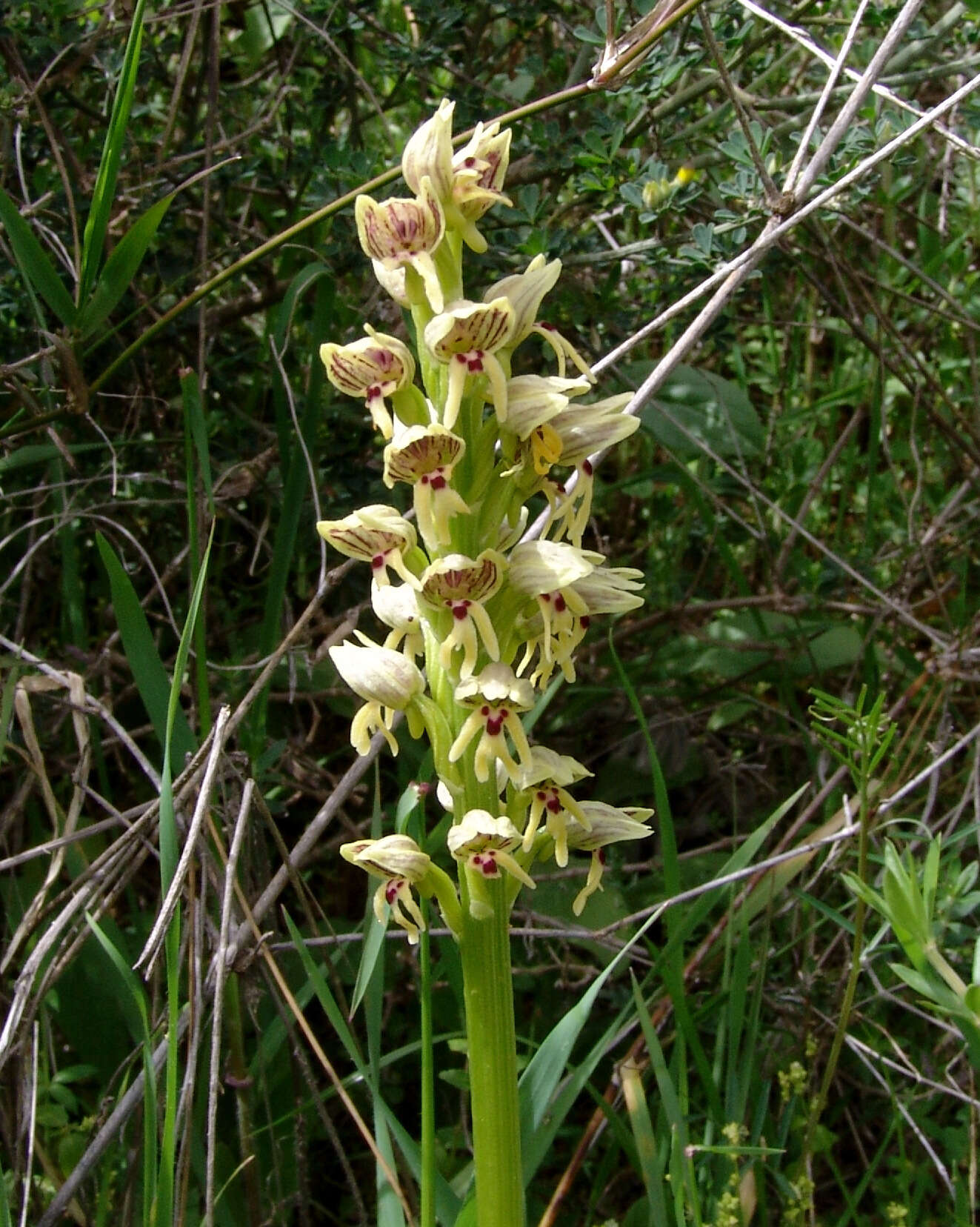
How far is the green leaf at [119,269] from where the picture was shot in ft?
5.08

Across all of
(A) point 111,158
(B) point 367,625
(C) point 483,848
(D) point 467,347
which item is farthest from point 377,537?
(B) point 367,625

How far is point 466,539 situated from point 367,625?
1.13m

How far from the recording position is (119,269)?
158 centimetres

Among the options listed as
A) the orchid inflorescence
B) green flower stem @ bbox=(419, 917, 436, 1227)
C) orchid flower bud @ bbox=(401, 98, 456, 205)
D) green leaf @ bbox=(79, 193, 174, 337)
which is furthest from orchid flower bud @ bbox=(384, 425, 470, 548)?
green leaf @ bbox=(79, 193, 174, 337)

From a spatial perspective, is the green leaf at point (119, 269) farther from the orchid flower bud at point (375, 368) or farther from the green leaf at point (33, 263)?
the orchid flower bud at point (375, 368)

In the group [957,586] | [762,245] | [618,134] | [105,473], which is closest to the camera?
[762,245]

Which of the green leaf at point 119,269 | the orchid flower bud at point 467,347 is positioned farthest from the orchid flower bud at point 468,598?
the green leaf at point 119,269

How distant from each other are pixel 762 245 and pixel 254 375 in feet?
4.05

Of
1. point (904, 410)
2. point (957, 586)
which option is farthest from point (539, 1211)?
point (904, 410)

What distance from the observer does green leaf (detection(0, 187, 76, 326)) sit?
147 cm

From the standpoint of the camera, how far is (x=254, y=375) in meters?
2.44

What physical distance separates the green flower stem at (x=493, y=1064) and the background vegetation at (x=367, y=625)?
0.16 m

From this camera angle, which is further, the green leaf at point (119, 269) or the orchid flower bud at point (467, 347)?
the green leaf at point (119, 269)

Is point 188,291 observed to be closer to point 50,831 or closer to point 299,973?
point 50,831
